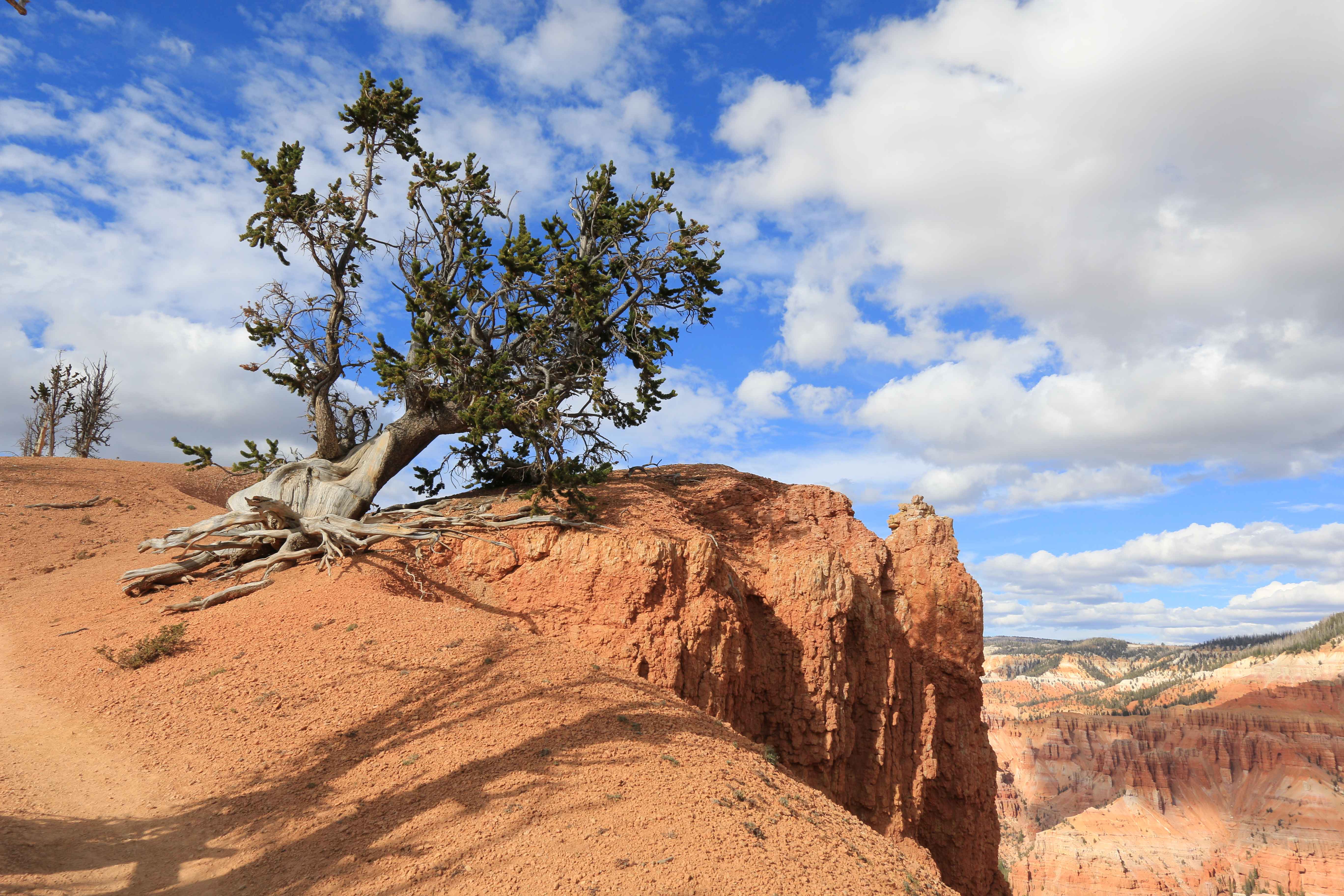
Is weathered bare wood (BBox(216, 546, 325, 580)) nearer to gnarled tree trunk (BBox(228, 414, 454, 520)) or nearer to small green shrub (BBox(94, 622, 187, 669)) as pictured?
gnarled tree trunk (BBox(228, 414, 454, 520))

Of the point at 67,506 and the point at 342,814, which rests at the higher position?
the point at 67,506

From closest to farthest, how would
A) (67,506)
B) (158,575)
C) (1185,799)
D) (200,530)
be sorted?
(158,575)
(200,530)
(67,506)
(1185,799)

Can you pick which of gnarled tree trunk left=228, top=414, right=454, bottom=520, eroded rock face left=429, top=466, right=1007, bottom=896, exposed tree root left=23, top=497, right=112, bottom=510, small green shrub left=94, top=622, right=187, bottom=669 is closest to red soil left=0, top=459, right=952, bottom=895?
small green shrub left=94, top=622, right=187, bottom=669

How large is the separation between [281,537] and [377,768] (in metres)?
6.99

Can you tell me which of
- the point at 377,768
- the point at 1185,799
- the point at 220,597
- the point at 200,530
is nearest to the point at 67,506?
the point at 200,530

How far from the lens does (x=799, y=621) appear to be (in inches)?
552

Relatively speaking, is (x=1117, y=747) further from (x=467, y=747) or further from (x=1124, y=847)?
(x=467, y=747)

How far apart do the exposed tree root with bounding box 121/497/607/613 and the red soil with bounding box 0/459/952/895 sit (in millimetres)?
390

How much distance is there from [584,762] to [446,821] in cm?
161

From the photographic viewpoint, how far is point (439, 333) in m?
14.2

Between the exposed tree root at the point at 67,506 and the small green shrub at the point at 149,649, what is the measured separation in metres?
12.7

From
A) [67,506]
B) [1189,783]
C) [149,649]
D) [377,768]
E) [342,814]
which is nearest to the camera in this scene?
[342,814]

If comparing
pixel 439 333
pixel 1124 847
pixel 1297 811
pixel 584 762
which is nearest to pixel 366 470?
pixel 439 333

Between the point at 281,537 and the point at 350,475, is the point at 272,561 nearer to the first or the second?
the point at 281,537
